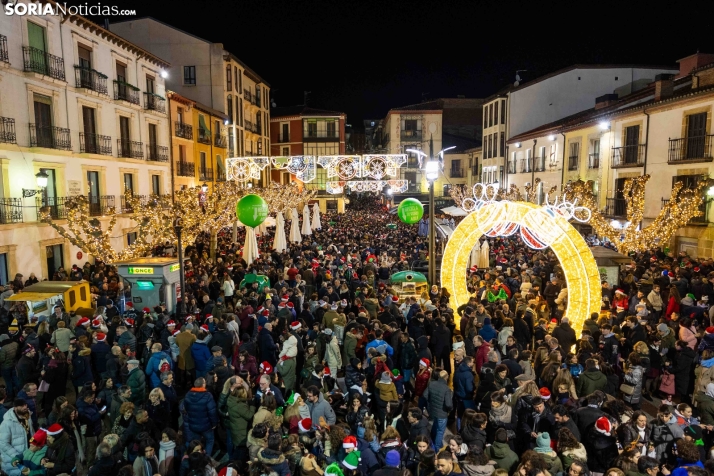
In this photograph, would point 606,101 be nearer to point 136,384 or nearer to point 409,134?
point 409,134

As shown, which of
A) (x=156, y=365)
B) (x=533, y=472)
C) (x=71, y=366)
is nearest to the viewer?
(x=533, y=472)

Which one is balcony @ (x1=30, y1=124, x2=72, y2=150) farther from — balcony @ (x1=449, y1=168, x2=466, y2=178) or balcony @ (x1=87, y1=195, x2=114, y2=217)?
balcony @ (x1=449, y1=168, x2=466, y2=178)

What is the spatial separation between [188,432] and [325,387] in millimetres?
2235

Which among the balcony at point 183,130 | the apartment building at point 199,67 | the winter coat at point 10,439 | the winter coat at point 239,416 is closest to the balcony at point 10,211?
the balcony at point 183,130

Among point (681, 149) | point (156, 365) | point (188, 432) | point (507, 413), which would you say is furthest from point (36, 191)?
point (681, 149)

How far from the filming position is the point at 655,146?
21.9 metres

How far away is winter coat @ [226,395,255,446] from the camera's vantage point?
663 centimetres

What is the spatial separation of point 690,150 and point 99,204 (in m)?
24.0

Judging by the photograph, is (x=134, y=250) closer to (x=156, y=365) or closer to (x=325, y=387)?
(x=156, y=365)

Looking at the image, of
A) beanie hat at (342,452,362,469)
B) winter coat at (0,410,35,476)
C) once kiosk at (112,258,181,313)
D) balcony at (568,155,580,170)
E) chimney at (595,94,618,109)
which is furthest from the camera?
balcony at (568,155,580,170)

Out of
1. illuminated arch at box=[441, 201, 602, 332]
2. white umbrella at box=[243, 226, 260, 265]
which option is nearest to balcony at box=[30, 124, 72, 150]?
Result: white umbrella at box=[243, 226, 260, 265]

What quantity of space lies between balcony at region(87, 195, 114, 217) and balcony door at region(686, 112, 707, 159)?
23110 mm

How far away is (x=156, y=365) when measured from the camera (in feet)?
26.2

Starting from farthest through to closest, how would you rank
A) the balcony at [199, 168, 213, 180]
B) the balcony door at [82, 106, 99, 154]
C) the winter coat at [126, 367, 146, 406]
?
the balcony at [199, 168, 213, 180]
the balcony door at [82, 106, 99, 154]
the winter coat at [126, 367, 146, 406]
